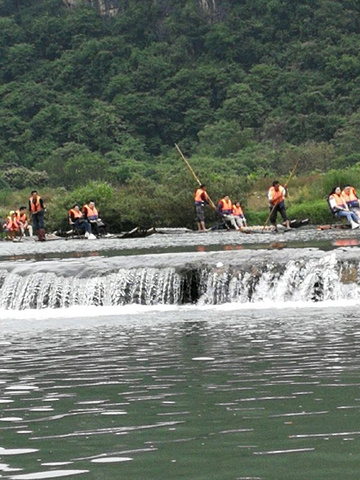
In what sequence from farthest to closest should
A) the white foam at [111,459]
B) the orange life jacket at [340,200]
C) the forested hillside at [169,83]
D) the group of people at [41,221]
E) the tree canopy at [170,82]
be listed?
the tree canopy at [170,82], the forested hillside at [169,83], the group of people at [41,221], the orange life jacket at [340,200], the white foam at [111,459]

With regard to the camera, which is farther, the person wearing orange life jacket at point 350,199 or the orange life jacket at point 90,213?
the orange life jacket at point 90,213

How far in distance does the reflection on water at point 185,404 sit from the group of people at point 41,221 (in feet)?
69.0

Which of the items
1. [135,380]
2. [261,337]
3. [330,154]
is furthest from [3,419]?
[330,154]

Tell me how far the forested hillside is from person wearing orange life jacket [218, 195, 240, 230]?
4295cm

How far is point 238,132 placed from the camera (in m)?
96.6

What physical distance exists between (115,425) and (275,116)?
95196 mm

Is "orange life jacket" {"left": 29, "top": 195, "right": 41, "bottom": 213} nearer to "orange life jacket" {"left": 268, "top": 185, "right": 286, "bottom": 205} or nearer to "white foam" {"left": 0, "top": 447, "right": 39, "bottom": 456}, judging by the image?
"orange life jacket" {"left": 268, "top": 185, "right": 286, "bottom": 205}

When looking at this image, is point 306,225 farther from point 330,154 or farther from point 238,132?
point 238,132

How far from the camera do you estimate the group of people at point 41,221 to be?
37.1m

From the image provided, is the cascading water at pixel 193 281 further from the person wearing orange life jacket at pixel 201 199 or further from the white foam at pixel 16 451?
the person wearing orange life jacket at pixel 201 199

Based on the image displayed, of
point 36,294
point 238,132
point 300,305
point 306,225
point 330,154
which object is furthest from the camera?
point 238,132

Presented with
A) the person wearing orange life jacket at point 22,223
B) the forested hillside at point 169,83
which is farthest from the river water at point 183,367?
the forested hillside at point 169,83

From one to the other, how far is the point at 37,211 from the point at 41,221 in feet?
3.30

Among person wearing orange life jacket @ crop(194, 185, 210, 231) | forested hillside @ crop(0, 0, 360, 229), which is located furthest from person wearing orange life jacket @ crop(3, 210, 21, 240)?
forested hillside @ crop(0, 0, 360, 229)
